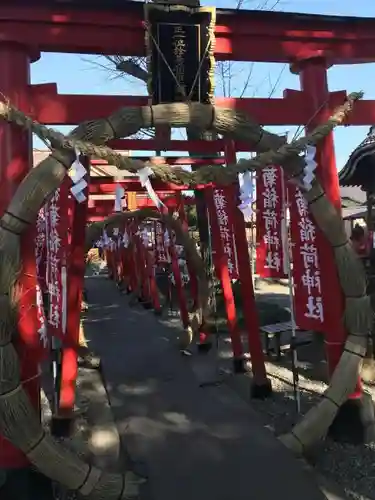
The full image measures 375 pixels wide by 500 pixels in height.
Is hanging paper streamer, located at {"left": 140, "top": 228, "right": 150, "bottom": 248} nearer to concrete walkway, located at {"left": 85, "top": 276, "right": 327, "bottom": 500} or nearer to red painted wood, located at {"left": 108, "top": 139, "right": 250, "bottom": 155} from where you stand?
concrete walkway, located at {"left": 85, "top": 276, "right": 327, "bottom": 500}

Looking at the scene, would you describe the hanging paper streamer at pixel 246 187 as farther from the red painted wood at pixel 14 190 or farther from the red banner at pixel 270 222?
the red painted wood at pixel 14 190

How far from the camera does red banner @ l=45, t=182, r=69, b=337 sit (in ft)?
17.1

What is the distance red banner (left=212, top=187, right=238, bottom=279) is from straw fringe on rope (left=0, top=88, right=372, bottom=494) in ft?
11.4

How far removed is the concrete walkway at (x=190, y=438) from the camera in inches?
167

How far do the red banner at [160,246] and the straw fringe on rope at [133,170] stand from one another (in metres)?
9.51

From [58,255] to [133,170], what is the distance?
176 cm

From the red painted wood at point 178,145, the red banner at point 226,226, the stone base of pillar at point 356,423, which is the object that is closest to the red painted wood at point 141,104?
the red painted wood at point 178,145

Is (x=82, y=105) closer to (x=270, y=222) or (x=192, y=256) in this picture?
(x=270, y=222)

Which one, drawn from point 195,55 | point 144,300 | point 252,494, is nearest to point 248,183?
point 195,55

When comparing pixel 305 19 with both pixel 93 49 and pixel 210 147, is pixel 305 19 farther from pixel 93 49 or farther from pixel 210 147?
pixel 210 147

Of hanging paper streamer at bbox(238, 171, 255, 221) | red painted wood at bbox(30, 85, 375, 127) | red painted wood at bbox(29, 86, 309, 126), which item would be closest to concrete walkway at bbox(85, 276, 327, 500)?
hanging paper streamer at bbox(238, 171, 255, 221)

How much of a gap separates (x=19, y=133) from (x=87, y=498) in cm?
311

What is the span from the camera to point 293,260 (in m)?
5.48

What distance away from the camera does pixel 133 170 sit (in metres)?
4.06
